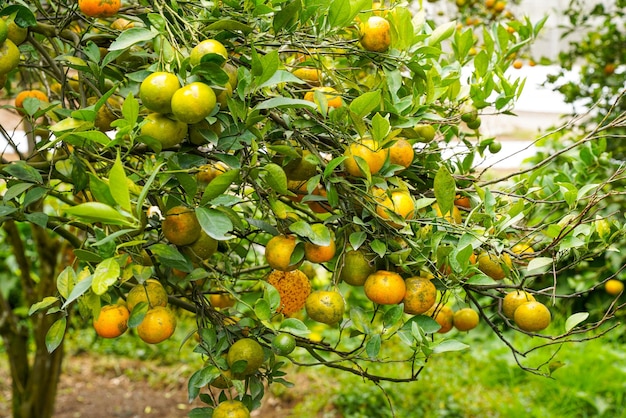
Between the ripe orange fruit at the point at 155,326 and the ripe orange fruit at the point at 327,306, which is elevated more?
the ripe orange fruit at the point at 327,306

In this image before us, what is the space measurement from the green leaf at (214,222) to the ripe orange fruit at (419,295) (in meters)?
0.28

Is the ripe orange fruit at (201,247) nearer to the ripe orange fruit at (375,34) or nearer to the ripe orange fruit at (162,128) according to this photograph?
the ripe orange fruit at (162,128)

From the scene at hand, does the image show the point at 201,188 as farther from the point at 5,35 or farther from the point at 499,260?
the point at 499,260

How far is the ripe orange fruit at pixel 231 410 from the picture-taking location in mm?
874

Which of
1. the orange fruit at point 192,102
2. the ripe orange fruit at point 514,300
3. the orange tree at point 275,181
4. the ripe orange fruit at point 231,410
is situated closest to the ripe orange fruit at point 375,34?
the orange tree at point 275,181

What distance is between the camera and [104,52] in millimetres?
1052

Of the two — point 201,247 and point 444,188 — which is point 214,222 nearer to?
point 201,247

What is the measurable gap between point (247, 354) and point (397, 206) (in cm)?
28

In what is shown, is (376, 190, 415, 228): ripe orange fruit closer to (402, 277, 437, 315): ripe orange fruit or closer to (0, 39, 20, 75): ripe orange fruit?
(402, 277, 437, 315): ripe orange fruit

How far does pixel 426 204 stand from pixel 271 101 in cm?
26

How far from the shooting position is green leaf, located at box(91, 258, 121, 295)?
2.20ft

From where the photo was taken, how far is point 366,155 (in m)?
0.85

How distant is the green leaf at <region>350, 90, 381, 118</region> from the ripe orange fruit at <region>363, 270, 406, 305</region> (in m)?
0.21

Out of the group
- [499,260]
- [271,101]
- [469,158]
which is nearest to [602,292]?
[469,158]
